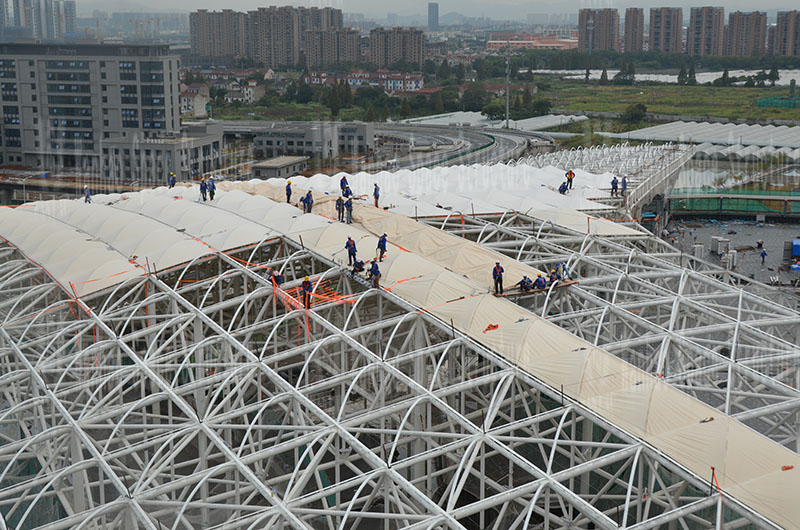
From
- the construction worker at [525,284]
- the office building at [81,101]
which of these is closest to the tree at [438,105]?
the office building at [81,101]

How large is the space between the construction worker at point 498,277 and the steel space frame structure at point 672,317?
111 cm

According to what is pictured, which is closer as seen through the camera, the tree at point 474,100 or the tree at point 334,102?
the tree at point 334,102

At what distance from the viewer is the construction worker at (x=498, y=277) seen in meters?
27.8

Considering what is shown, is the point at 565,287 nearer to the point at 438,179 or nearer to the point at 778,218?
the point at 438,179

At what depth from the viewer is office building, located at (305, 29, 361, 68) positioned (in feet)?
634

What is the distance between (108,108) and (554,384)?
315 feet

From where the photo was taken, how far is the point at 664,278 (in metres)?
32.6

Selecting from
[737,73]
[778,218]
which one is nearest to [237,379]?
[778,218]

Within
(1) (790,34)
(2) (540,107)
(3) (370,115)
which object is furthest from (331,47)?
(1) (790,34)

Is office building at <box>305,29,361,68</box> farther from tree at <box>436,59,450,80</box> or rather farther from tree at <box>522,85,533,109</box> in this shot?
tree at <box>522,85,533,109</box>

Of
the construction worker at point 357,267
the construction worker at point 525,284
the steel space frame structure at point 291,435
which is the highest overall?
the construction worker at point 357,267

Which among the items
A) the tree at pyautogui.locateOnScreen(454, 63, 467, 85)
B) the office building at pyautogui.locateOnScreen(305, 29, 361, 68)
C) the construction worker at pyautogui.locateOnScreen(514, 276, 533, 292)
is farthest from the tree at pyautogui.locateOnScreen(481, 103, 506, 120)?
the construction worker at pyautogui.locateOnScreen(514, 276, 533, 292)

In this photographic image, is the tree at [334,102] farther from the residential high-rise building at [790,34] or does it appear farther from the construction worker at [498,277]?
the residential high-rise building at [790,34]

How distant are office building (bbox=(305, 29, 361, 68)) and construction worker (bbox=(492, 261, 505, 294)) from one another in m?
171
